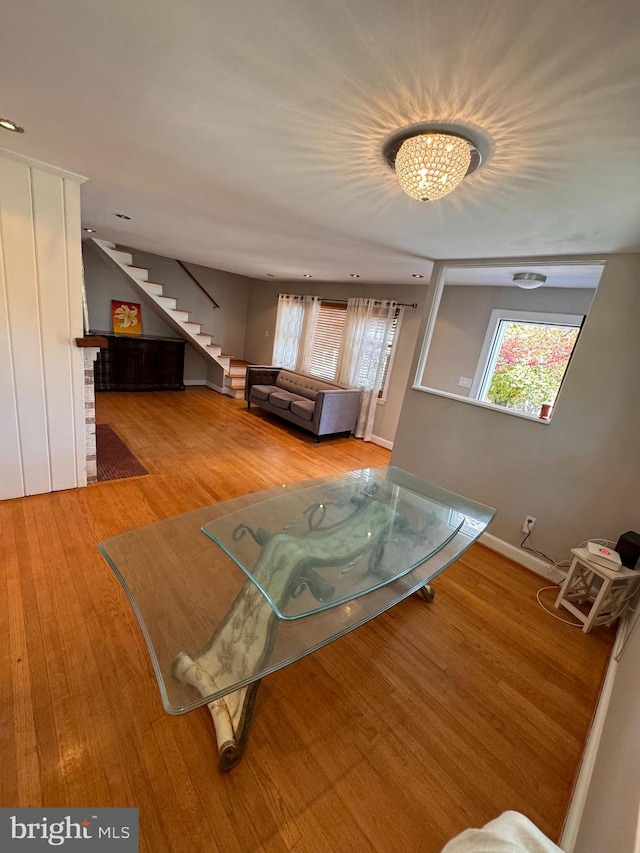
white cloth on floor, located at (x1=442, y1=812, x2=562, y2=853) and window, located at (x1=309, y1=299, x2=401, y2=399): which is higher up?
window, located at (x1=309, y1=299, x2=401, y2=399)

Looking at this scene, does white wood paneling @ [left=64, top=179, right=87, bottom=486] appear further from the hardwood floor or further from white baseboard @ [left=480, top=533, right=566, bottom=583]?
white baseboard @ [left=480, top=533, right=566, bottom=583]

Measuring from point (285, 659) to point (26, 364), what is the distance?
252 centimetres

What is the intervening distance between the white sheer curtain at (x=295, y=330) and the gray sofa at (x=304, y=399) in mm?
360

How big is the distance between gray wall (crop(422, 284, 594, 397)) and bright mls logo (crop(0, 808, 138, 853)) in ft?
13.6

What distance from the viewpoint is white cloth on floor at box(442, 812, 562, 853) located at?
611 millimetres

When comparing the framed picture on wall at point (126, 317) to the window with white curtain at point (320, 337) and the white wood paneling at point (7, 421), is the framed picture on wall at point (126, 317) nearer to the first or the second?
the window with white curtain at point (320, 337)

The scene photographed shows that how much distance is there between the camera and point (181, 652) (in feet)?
3.73

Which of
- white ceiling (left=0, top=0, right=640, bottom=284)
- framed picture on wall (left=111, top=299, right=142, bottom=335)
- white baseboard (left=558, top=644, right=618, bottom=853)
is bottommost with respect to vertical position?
white baseboard (left=558, top=644, right=618, bottom=853)

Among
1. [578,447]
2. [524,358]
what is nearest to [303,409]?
[524,358]

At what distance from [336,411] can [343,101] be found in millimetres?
3641

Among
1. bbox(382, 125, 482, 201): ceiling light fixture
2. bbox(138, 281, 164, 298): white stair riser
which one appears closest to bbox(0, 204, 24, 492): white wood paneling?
bbox(382, 125, 482, 201): ceiling light fixture

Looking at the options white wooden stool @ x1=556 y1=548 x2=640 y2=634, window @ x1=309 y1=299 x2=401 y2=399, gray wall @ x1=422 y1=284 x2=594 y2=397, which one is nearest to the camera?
white wooden stool @ x1=556 y1=548 x2=640 y2=634

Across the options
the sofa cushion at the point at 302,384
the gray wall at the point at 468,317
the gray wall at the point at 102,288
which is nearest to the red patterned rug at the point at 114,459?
the sofa cushion at the point at 302,384

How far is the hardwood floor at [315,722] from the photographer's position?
1.03 meters
